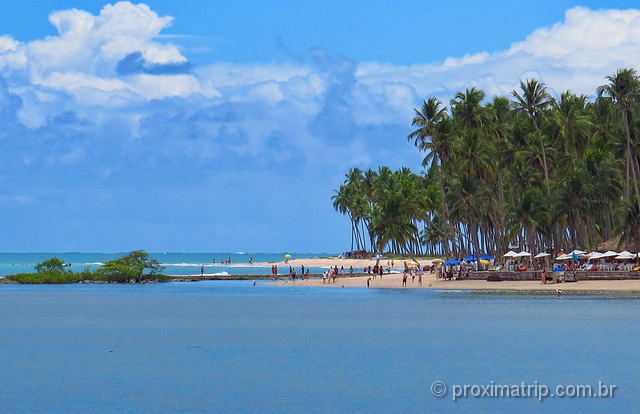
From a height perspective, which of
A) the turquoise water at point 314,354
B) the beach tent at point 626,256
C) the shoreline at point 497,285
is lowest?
the turquoise water at point 314,354

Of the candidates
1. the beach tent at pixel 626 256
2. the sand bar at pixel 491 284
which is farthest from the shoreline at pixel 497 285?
the beach tent at pixel 626 256

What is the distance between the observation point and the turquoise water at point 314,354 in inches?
1069

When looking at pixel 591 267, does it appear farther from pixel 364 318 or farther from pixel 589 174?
pixel 364 318

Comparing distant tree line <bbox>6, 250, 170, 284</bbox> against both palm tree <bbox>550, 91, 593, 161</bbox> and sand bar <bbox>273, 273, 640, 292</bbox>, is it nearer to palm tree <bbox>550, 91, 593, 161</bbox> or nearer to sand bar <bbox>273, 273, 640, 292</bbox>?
sand bar <bbox>273, 273, 640, 292</bbox>

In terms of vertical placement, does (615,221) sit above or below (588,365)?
above

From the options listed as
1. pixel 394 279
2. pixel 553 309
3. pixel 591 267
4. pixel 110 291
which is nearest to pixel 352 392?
pixel 553 309

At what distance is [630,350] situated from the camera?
37844 mm

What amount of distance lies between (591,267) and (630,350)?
1990 inches

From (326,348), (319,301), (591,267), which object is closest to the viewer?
(326,348)

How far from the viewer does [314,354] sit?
3866 cm

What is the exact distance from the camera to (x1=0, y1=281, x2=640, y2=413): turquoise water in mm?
27141

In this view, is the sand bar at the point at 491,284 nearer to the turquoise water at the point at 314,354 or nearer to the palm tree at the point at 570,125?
the turquoise water at the point at 314,354

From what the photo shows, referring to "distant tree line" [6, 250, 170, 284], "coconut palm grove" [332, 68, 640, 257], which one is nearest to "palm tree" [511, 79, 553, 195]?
"coconut palm grove" [332, 68, 640, 257]

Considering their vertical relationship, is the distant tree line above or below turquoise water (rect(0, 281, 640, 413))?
above
